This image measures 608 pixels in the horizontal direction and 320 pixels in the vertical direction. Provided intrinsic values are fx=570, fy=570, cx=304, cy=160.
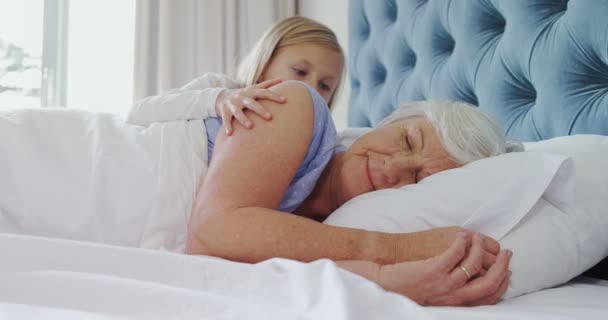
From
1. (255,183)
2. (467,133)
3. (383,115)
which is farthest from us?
(383,115)

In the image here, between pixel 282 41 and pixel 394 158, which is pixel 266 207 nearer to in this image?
pixel 394 158

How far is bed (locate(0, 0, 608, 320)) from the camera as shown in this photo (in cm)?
55

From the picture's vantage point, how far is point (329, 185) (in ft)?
3.95

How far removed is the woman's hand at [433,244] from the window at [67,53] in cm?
234

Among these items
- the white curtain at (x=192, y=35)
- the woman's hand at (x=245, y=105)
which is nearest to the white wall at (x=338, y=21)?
the white curtain at (x=192, y=35)

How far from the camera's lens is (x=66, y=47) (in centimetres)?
291

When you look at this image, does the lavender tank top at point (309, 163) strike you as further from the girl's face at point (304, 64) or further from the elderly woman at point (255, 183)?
the girl's face at point (304, 64)

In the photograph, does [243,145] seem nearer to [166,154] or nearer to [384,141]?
[166,154]

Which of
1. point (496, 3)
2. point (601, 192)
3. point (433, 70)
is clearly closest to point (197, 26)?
point (433, 70)

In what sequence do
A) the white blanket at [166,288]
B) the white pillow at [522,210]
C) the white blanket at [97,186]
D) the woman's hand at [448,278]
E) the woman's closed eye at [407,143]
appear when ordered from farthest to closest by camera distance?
the woman's closed eye at [407,143]
the white blanket at [97,186]
the white pillow at [522,210]
the woman's hand at [448,278]
the white blanket at [166,288]

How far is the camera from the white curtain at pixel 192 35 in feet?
9.23

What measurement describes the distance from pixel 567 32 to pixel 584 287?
58 cm

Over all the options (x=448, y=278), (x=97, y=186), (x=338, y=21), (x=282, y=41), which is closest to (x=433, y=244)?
(x=448, y=278)

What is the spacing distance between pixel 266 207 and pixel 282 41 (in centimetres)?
109
